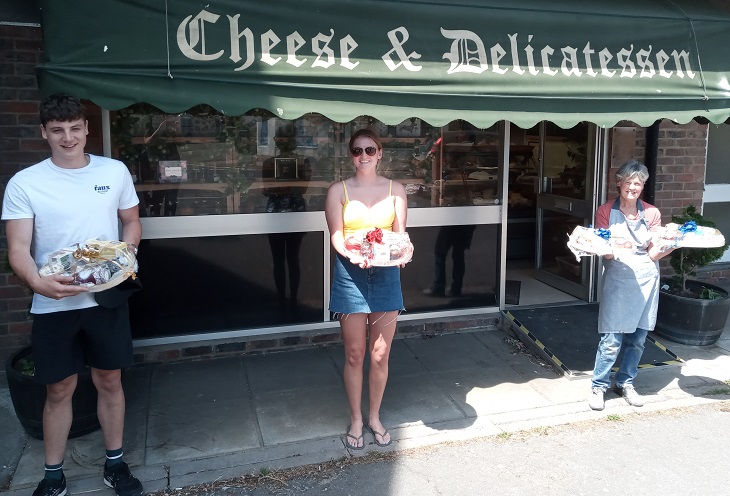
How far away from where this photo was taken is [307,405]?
4.24m

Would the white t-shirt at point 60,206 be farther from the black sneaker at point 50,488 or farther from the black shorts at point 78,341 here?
the black sneaker at point 50,488

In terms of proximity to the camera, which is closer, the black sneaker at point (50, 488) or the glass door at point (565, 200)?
the black sneaker at point (50, 488)

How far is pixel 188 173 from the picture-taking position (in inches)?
194

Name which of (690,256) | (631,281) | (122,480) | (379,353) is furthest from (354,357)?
(690,256)

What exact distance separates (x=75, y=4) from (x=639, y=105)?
3.40 meters

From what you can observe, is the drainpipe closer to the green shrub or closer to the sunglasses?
the green shrub

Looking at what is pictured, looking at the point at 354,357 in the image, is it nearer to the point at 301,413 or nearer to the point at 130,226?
the point at 301,413

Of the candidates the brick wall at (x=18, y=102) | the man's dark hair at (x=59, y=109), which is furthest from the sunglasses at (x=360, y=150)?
the brick wall at (x=18, y=102)

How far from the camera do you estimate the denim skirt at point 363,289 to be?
11.5 feet

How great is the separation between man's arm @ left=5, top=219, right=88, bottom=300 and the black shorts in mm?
212

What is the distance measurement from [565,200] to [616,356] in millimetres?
2743

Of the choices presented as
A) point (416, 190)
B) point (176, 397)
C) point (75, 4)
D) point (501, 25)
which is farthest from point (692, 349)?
point (75, 4)

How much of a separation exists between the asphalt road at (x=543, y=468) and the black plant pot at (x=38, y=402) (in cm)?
89

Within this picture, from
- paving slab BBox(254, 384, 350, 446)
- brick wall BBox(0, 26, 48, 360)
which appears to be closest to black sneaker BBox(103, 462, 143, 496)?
paving slab BBox(254, 384, 350, 446)
